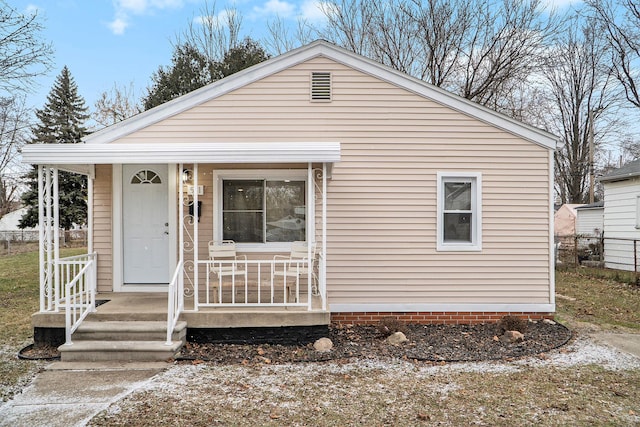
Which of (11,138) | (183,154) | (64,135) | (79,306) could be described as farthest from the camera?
(64,135)

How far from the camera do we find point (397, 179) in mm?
7340

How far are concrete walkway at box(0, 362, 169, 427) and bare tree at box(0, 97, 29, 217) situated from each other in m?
11.1

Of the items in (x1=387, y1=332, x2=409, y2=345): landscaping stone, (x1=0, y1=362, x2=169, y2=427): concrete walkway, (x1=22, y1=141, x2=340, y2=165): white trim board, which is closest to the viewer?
(x1=0, y1=362, x2=169, y2=427): concrete walkway

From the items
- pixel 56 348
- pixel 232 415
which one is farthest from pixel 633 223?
pixel 56 348

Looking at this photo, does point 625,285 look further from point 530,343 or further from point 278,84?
point 278,84

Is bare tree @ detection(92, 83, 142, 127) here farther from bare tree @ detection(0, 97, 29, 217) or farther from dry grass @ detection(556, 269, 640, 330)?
dry grass @ detection(556, 269, 640, 330)

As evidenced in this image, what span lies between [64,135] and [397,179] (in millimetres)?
23766

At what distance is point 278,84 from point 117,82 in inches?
805

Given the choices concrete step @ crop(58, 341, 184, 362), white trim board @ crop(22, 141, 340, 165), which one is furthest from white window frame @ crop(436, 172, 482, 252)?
concrete step @ crop(58, 341, 184, 362)

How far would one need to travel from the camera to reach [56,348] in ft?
19.3

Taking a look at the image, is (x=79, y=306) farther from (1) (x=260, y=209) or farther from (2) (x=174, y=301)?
(1) (x=260, y=209)

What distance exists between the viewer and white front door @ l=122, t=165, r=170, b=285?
7.35 metres

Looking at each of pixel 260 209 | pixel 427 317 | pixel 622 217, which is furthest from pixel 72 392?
pixel 622 217

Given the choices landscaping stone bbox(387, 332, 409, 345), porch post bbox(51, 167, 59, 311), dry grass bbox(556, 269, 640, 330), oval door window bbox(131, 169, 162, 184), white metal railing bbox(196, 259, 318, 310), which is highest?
oval door window bbox(131, 169, 162, 184)
